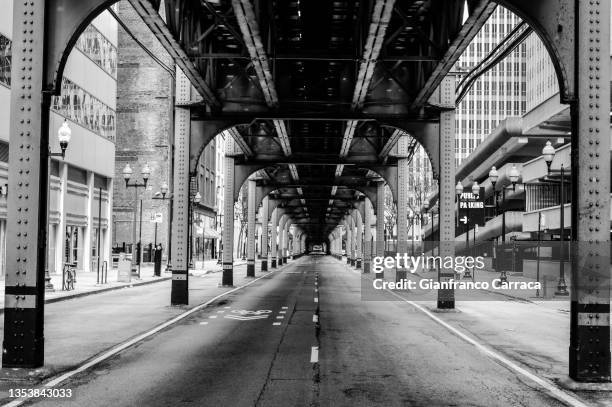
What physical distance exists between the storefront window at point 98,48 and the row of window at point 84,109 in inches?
107

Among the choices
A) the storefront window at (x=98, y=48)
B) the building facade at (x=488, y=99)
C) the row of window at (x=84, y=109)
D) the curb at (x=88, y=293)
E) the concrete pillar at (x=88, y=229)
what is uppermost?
the building facade at (x=488, y=99)

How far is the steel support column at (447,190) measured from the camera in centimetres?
2267

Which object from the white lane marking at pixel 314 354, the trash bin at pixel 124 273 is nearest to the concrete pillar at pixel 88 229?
the trash bin at pixel 124 273

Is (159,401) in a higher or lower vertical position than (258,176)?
lower

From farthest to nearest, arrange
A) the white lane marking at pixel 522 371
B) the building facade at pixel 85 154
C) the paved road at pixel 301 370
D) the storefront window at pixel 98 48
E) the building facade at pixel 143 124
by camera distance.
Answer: the building facade at pixel 143 124
the storefront window at pixel 98 48
the building facade at pixel 85 154
the white lane marking at pixel 522 371
the paved road at pixel 301 370

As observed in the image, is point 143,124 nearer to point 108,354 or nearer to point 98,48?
point 98,48

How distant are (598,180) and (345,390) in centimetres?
481

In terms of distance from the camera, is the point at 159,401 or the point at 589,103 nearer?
the point at 159,401

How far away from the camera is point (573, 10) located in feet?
35.6

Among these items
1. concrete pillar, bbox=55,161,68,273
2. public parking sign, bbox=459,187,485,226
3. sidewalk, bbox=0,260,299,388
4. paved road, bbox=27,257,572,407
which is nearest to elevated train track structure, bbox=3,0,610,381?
sidewalk, bbox=0,260,299,388

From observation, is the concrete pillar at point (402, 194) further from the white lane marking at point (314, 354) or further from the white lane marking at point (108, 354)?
the white lane marking at point (314, 354)

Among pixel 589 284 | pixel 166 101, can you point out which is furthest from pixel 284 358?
pixel 166 101

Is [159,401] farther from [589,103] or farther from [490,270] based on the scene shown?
[490,270]

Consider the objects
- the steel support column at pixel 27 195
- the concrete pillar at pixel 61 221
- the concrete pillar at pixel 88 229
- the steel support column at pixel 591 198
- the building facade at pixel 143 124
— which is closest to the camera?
the steel support column at pixel 591 198
